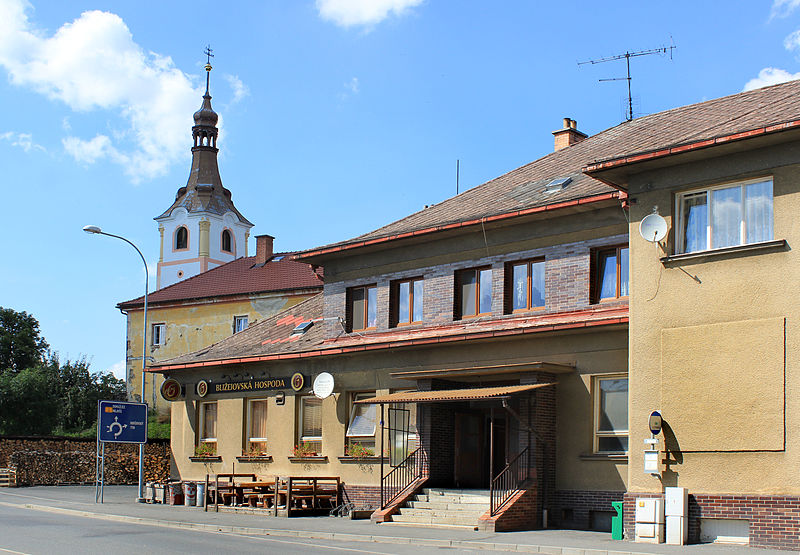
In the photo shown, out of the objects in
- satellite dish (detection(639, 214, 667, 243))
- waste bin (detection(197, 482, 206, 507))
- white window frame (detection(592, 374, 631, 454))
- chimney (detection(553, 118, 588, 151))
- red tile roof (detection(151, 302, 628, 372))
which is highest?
chimney (detection(553, 118, 588, 151))

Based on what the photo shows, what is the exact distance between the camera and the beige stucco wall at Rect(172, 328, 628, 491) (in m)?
20.3

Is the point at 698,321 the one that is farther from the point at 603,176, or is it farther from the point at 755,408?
the point at 603,176

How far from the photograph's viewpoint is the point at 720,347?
16781 mm

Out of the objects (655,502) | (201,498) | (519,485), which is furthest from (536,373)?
(201,498)

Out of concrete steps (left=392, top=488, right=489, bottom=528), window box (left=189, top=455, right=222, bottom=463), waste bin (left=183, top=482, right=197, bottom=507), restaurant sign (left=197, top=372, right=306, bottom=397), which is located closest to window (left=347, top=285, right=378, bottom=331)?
restaurant sign (left=197, top=372, right=306, bottom=397)

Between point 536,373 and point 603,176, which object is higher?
point 603,176

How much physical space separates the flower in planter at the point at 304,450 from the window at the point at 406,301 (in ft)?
13.5

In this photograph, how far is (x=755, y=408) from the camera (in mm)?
16266

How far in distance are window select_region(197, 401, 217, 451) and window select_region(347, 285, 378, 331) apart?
5.80 m

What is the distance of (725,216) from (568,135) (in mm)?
12870

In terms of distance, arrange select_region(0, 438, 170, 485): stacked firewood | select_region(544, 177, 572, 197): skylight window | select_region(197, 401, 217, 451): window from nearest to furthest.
→ 1. select_region(544, 177, 572, 197): skylight window
2. select_region(197, 401, 217, 451): window
3. select_region(0, 438, 170, 485): stacked firewood

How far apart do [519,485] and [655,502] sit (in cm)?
389

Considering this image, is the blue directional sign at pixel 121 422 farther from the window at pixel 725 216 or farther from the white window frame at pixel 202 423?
the window at pixel 725 216

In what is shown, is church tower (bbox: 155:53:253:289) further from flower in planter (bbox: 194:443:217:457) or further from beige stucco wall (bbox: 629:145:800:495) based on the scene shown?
beige stucco wall (bbox: 629:145:800:495)
